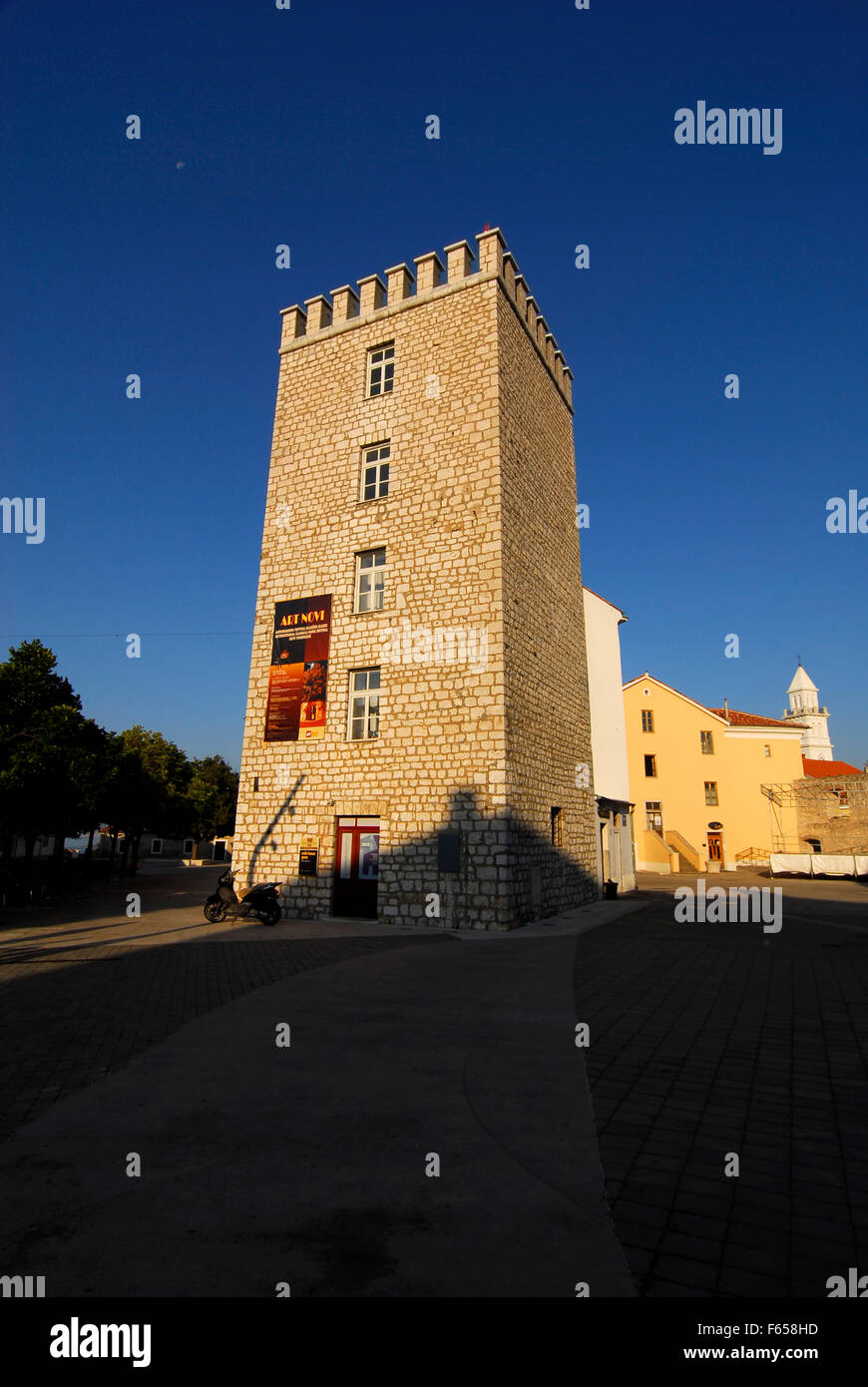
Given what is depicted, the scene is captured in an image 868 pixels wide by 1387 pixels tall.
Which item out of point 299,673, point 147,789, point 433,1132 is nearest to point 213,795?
point 147,789

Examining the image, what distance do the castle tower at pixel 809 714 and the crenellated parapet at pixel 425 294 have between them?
221 ft

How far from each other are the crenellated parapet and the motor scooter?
15.1m

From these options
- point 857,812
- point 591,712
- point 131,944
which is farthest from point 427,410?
point 857,812

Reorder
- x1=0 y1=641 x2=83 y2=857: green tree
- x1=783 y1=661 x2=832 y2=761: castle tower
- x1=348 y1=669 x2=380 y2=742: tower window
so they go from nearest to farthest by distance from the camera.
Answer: x1=348 y1=669 x2=380 y2=742: tower window < x1=0 y1=641 x2=83 y2=857: green tree < x1=783 y1=661 x2=832 y2=761: castle tower

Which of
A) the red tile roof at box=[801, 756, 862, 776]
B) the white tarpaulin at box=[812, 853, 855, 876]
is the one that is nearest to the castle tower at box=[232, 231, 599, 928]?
the white tarpaulin at box=[812, 853, 855, 876]

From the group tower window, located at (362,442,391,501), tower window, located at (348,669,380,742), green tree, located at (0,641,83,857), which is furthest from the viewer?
green tree, located at (0,641,83,857)

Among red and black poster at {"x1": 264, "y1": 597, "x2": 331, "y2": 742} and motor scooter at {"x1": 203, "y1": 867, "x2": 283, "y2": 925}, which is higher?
red and black poster at {"x1": 264, "y1": 597, "x2": 331, "y2": 742}

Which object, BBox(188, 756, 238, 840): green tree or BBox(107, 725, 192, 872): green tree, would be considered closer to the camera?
BBox(107, 725, 192, 872): green tree

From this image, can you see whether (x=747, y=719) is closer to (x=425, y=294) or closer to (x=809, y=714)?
(x=425, y=294)

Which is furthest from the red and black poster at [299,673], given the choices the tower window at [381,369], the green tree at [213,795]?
the green tree at [213,795]

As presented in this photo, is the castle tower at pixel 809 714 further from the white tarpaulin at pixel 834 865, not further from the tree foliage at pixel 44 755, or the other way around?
the tree foliage at pixel 44 755

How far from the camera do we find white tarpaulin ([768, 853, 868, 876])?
29.3 metres

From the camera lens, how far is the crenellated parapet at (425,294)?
16.2 metres

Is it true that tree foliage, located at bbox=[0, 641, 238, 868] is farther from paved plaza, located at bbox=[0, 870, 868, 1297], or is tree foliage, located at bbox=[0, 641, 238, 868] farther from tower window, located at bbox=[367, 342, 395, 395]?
tower window, located at bbox=[367, 342, 395, 395]
